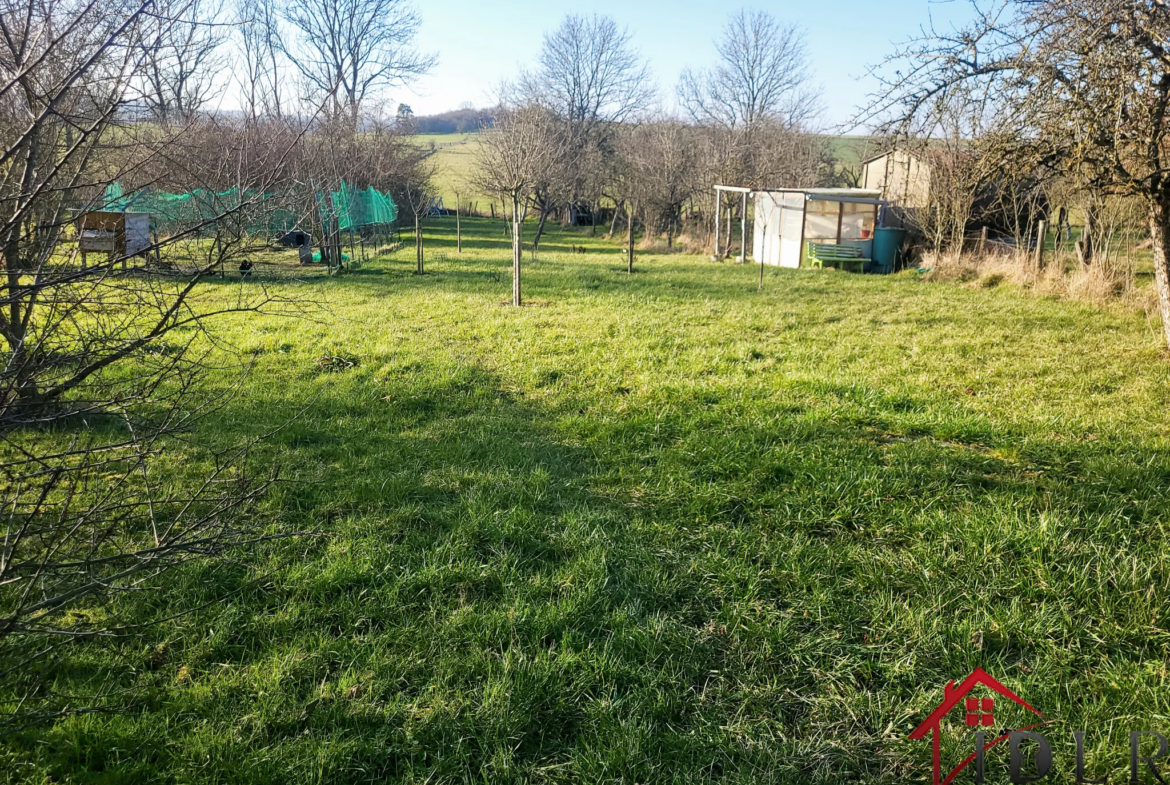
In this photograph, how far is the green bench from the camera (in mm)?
19516

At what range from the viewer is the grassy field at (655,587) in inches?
96.1

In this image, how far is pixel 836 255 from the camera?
19562 mm

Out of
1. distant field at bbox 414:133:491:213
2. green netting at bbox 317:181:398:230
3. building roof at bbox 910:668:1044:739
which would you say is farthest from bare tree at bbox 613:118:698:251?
building roof at bbox 910:668:1044:739

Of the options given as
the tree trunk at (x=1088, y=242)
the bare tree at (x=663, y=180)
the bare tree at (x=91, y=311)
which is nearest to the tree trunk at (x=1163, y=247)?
the tree trunk at (x=1088, y=242)

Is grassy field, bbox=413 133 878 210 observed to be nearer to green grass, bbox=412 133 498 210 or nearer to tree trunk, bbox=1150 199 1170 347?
green grass, bbox=412 133 498 210

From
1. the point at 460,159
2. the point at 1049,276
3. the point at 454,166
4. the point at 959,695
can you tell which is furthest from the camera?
the point at 460,159

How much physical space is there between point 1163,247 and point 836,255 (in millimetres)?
11904

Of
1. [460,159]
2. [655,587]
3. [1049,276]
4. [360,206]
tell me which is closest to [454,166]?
[460,159]

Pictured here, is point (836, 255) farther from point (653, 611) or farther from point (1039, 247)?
point (653, 611)

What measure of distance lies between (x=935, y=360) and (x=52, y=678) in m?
8.13

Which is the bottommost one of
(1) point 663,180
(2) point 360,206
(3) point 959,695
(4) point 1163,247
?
(3) point 959,695

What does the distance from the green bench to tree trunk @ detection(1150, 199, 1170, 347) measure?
1163 centimetres

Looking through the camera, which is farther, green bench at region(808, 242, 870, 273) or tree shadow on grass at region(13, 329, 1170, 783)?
green bench at region(808, 242, 870, 273)

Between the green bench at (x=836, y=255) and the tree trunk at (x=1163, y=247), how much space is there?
11627 millimetres
